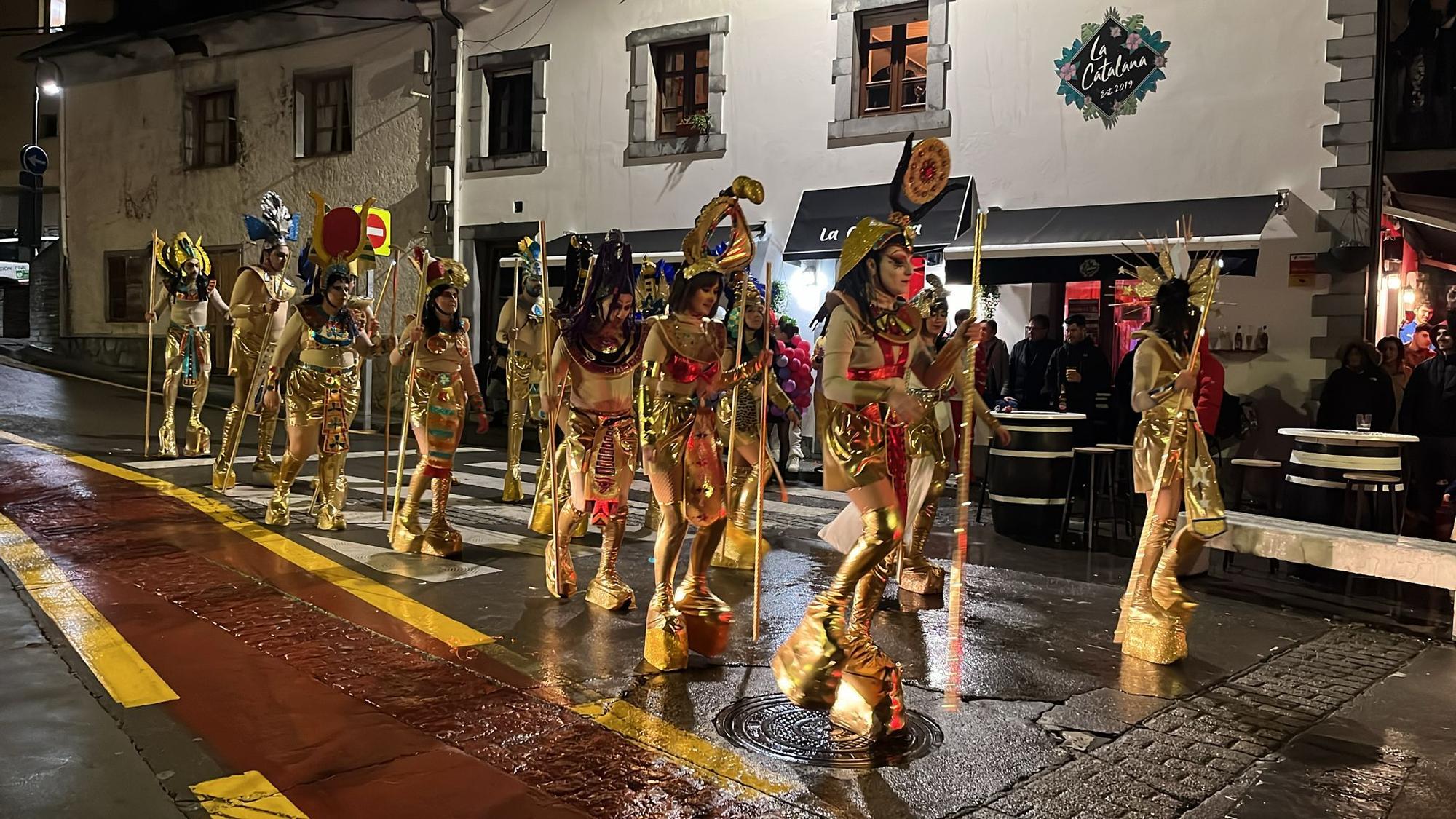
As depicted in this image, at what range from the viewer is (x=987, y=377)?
12.5 meters

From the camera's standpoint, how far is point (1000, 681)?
5168 millimetres

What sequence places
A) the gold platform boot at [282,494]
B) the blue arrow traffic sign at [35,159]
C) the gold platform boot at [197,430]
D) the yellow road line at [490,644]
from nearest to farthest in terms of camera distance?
the yellow road line at [490,644], the gold platform boot at [282,494], the gold platform boot at [197,430], the blue arrow traffic sign at [35,159]

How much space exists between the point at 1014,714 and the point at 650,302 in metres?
3.96

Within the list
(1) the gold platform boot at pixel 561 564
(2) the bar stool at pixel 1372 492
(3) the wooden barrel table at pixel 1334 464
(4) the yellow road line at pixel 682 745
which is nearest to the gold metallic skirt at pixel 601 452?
(1) the gold platform boot at pixel 561 564

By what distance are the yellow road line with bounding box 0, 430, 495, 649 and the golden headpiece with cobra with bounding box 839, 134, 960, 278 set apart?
2825mm

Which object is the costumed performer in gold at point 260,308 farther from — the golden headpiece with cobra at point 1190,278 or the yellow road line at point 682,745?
the golden headpiece with cobra at point 1190,278

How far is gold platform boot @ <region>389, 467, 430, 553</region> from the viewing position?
309 inches

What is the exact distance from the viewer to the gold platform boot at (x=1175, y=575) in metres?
5.70

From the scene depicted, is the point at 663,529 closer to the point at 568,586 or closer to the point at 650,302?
the point at 568,586

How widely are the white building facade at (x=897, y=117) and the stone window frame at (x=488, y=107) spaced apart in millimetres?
33

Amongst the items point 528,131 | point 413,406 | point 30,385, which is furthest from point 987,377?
point 30,385

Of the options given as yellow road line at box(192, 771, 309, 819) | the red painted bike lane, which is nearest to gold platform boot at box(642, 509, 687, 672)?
the red painted bike lane

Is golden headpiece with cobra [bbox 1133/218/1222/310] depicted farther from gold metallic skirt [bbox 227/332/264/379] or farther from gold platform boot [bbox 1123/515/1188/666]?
gold metallic skirt [bbox 227/332/264/379]

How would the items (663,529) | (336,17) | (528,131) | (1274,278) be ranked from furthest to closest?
(336,17), (528,131), (1274,278), (663,529)
